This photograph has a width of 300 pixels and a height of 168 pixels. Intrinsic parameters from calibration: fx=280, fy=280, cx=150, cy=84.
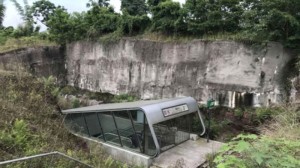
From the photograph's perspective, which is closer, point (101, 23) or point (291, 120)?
point (291, 120)

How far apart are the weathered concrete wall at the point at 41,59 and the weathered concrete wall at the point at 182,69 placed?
0.73 meters

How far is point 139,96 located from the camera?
45.5ft

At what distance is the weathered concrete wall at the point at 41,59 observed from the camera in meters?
15.5

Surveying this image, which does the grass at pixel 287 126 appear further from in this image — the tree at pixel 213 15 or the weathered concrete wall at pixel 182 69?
the tree at pixel 213 15

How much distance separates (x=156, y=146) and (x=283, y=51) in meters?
5.77

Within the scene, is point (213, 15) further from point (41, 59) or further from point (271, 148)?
point (41, 59)

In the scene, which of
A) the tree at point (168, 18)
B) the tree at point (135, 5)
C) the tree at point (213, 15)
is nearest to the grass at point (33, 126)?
the tree at point (168, 18)

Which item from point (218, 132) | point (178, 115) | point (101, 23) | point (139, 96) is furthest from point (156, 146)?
point (101, 23)

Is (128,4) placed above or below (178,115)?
above

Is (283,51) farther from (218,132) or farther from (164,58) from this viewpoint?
(164,58)

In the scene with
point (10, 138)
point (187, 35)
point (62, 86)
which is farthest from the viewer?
point (62, 86)

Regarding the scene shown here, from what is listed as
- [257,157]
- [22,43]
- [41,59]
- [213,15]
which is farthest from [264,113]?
[22,43]

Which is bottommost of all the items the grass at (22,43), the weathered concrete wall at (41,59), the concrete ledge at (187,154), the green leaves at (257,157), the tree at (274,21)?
the concrete ledge at (187,154)

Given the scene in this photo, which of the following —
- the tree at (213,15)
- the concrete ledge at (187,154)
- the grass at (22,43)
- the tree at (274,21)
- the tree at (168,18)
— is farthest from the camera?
the grass at (22,43)
